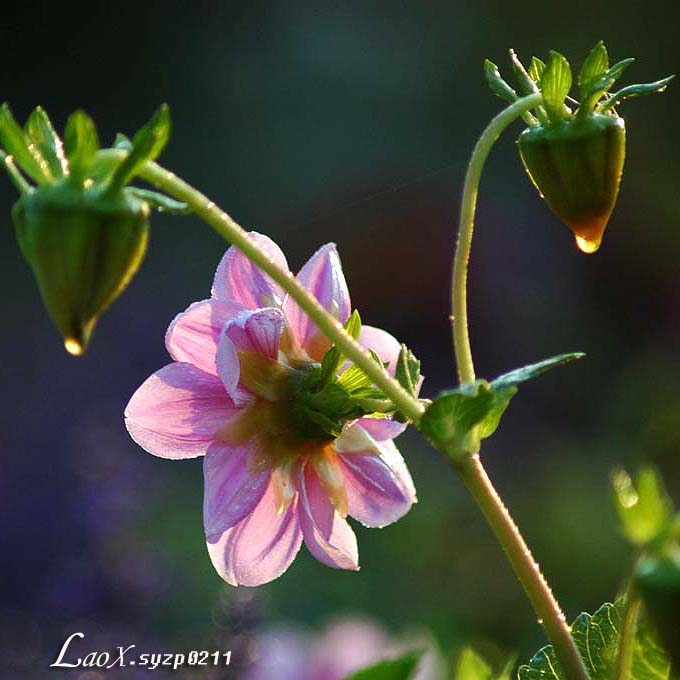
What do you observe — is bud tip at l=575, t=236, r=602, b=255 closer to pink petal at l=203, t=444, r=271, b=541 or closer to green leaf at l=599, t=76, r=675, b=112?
green leaf at l=599, t=76, r=675, b=112

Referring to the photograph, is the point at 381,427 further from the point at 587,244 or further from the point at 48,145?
the point at 48,145

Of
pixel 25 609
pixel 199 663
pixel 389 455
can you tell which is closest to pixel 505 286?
pixel 25 609

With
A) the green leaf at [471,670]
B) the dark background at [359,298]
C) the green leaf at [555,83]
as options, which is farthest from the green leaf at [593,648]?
the dark background at [359,298]

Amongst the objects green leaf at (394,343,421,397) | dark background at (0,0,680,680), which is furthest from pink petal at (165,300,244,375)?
dark background at (0,0,680,680)

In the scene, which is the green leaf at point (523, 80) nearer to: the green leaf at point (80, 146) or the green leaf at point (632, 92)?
the green leaf at point (632, 92)

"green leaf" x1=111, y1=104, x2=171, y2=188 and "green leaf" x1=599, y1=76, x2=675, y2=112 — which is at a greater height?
"green leaf" x1=599, y1=76, x2=675, y2=112

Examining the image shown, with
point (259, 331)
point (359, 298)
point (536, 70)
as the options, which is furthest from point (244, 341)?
point (359, 298)

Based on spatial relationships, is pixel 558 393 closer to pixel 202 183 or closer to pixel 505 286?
pixel 505 286
